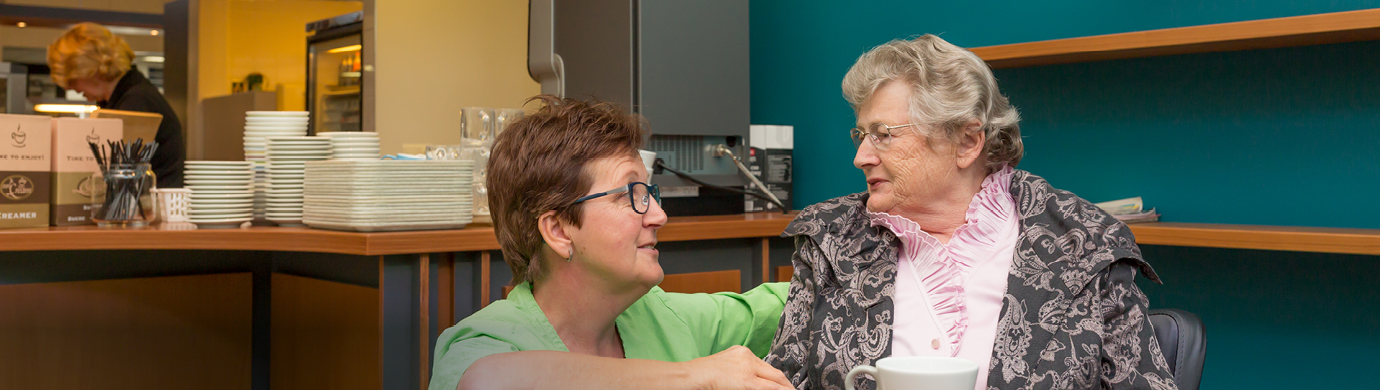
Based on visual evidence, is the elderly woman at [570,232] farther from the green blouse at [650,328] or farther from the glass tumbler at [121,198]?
the glass tumbler at [121,198]

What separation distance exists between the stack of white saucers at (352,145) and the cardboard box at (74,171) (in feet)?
1.79

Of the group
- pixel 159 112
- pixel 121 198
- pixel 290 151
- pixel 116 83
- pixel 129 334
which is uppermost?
pixel 116 83

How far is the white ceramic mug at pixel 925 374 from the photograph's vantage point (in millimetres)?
851

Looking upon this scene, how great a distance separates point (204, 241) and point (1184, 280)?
2.26m

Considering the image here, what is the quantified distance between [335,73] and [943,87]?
4369 mm

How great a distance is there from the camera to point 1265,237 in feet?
6.58

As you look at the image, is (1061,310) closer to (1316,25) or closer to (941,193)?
(941,193)

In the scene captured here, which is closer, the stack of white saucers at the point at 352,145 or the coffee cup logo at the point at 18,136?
the coffee cup logo at the point at 18,136

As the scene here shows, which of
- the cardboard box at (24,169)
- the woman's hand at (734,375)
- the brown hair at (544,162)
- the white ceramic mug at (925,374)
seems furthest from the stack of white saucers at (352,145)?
the white ceramic mug at (925,374)

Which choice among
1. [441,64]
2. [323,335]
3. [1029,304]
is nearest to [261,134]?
[323,335]

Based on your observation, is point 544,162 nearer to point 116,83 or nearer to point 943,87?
point 943,87

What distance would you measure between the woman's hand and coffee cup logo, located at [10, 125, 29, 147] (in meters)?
1.80

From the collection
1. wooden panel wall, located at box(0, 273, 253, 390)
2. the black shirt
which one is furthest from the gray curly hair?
the black shirt

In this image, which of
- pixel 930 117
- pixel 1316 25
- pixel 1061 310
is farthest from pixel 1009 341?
pixel 1316 25
